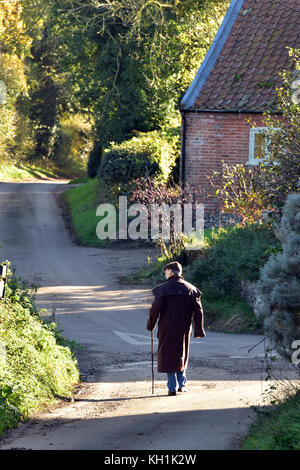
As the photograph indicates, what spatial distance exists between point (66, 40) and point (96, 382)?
25293 millimetres

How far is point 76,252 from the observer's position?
25.0 m

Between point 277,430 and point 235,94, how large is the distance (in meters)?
17.4

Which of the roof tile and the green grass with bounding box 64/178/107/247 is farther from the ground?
the roof tile

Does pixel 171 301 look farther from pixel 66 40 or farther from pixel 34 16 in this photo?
pixel 34 16

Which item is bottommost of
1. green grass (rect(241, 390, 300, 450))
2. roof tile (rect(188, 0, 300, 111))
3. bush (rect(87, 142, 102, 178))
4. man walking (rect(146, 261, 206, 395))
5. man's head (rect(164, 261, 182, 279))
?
green grass (rect(241, 390, 300, 450))

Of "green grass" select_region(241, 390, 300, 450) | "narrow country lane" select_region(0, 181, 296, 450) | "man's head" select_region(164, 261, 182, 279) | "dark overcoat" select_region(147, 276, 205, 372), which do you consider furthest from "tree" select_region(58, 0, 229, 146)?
"green grass" select_region(241, 390, 300, 450)

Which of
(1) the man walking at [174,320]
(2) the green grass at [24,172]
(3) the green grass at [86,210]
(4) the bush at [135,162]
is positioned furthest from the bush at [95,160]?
(1) the man walking at [174,320]

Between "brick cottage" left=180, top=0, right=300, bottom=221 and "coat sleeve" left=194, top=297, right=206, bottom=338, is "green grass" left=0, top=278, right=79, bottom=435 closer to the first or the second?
"coat sleeve" left=194, top=297, right=206, bottom=338

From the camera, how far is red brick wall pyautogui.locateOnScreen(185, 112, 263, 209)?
905 inches

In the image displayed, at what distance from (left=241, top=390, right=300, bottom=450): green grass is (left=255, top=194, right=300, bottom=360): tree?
1.90 feet

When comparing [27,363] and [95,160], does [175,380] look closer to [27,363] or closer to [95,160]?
[27,363]

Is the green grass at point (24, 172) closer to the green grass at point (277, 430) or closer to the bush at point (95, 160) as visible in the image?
the bush at point (95, 160)

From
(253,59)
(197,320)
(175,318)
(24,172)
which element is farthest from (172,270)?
(24,172)

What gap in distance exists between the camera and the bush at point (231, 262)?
16.2 meters
